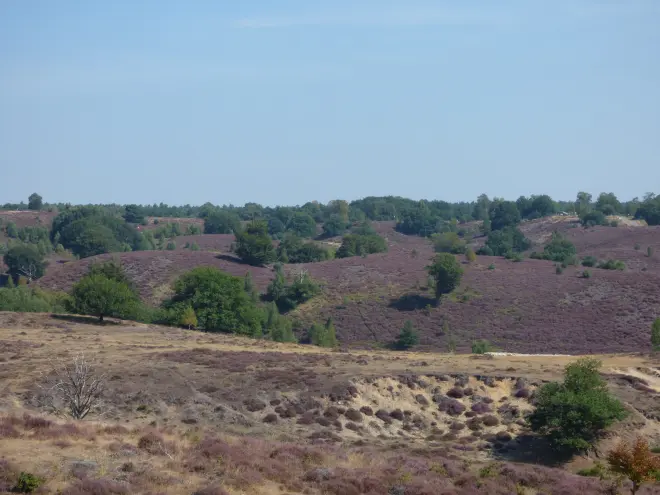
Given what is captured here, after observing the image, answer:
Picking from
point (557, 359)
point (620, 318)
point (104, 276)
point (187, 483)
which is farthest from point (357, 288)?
point (187, 483)

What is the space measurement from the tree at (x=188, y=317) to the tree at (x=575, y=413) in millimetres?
41551

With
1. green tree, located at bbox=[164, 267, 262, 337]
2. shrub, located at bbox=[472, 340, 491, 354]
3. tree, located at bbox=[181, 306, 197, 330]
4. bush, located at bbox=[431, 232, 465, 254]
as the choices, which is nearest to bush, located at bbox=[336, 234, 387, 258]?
bush, located at bbox=[431, 232, 465, 254]

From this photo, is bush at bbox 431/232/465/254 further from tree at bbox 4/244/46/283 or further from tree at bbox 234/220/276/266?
tree at bbox 4/244/46/283

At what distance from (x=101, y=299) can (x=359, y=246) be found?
78.7 meters

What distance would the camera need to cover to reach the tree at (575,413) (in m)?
44.7

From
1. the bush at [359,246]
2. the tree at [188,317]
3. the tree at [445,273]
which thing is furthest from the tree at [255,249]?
the tree at [188,317]

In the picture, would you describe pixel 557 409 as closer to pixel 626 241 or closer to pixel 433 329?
pixel 433 329

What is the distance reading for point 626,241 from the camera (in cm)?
16975

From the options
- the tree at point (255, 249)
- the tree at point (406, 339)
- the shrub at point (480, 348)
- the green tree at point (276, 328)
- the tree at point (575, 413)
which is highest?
the tree at point (255, 249)

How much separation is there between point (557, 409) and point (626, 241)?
13224 cm

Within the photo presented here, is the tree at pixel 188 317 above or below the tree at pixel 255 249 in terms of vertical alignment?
below

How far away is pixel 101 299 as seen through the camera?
7606cm

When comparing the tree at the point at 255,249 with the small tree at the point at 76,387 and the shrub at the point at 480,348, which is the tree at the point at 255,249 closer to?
the shrub at the point at 480,348

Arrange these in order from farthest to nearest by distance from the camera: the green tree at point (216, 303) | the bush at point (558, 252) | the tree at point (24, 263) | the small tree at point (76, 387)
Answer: the bush at point (558, 252)
the tree at point (24, 263)
the green tree at point (216, 303)
the small tree at point (76, 387)
